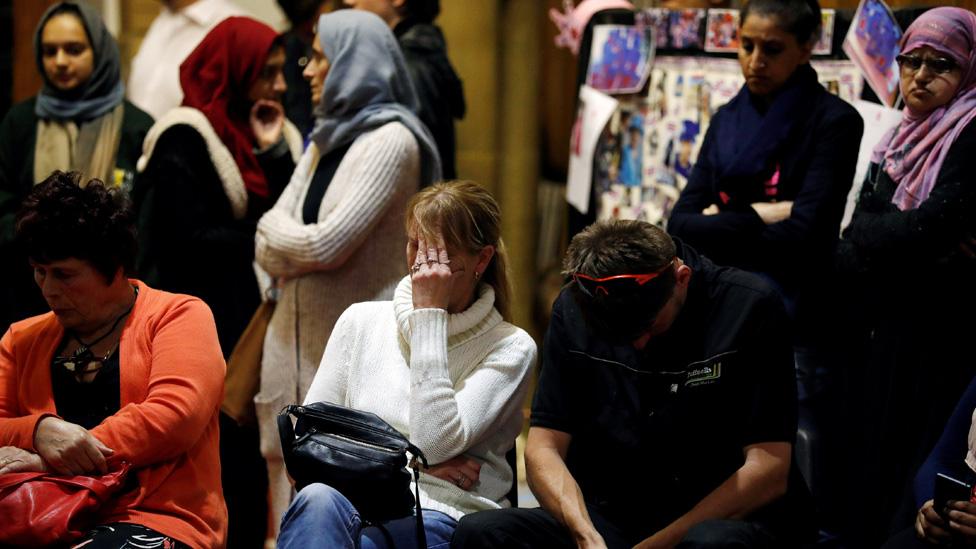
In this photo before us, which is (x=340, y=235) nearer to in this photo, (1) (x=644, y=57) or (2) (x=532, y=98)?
(1) (x=644, y=57)

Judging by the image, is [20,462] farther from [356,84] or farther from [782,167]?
[782,167]

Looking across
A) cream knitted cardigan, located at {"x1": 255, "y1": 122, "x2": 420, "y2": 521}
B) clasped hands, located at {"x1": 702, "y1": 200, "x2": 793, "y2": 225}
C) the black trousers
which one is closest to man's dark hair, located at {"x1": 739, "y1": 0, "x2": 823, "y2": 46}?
clasped hands, located at {"x1": 702, "y1": 200, "x2": 793, "y2": 225}

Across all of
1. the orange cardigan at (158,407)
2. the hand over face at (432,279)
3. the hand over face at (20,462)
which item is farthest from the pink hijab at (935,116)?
the hand over face at (20,462)

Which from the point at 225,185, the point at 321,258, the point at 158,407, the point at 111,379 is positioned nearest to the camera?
the point at 158,407

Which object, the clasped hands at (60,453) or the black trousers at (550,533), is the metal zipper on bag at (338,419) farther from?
the clasped hands at (60,453)

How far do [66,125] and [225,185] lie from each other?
28.8 inches

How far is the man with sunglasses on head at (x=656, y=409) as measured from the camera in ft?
8.23

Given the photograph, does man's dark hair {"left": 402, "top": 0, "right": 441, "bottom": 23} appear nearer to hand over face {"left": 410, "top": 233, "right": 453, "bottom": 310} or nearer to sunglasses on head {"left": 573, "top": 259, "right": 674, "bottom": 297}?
hand over face {"left": 410, "top": 233, "right": 453, "bottom": 310}

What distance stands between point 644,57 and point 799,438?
1.61m

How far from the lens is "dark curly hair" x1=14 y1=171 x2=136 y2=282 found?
258 centimetres

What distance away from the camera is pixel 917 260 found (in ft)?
9.93

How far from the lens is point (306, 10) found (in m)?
4.72

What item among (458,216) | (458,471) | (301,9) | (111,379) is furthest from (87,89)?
(458,471)

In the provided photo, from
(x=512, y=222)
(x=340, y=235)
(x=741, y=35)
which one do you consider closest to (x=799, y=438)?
(x=741, y=35)
